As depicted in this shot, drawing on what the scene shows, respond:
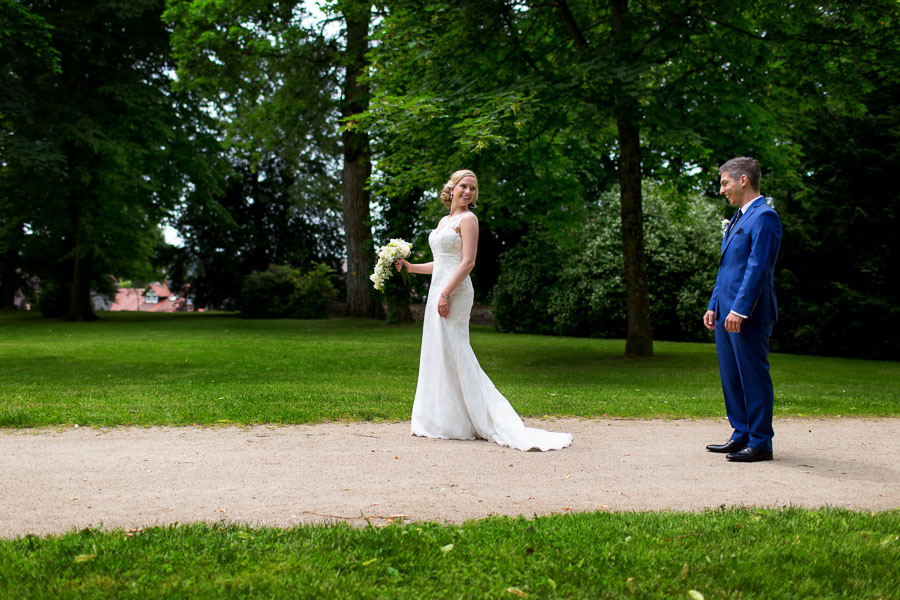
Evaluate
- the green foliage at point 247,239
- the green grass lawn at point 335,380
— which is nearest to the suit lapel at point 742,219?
the green grass lawn at point 335,380

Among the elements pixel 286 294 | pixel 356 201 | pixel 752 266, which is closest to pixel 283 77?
pixel 356 201

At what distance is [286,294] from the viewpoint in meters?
38.0

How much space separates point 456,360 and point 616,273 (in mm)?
18163

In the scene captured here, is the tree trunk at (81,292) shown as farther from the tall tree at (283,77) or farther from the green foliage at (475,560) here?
the green foliage at (475,560)

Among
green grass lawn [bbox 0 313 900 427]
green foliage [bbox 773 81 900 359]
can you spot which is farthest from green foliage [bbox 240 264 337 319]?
green foliage [bbox 773 81 900 359]

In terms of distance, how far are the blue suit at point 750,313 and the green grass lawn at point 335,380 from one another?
2388 mm

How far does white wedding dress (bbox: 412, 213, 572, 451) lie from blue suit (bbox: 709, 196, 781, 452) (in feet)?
4.90

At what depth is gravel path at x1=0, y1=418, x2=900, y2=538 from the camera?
4.31m

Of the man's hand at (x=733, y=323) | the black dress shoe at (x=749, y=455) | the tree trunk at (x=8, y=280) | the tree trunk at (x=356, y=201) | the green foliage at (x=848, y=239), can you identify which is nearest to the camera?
the man's hand at (x=733, y=323)

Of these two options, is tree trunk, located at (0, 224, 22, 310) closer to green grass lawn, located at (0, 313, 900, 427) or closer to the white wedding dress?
green grass lawn, located at (0, 313, 900, 427)

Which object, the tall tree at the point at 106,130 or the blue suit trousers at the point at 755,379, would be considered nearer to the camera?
the blue suit trousers at the point at 755,379

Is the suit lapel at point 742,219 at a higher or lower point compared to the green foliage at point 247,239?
lower

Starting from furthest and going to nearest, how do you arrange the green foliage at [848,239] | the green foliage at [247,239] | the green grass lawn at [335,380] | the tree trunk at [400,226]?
the green foliage at [247,239] → the tree trunk at [400,226] → the green foliage at [848,239] → the green grass lawn at [335,380]

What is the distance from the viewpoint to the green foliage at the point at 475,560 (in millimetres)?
3107
